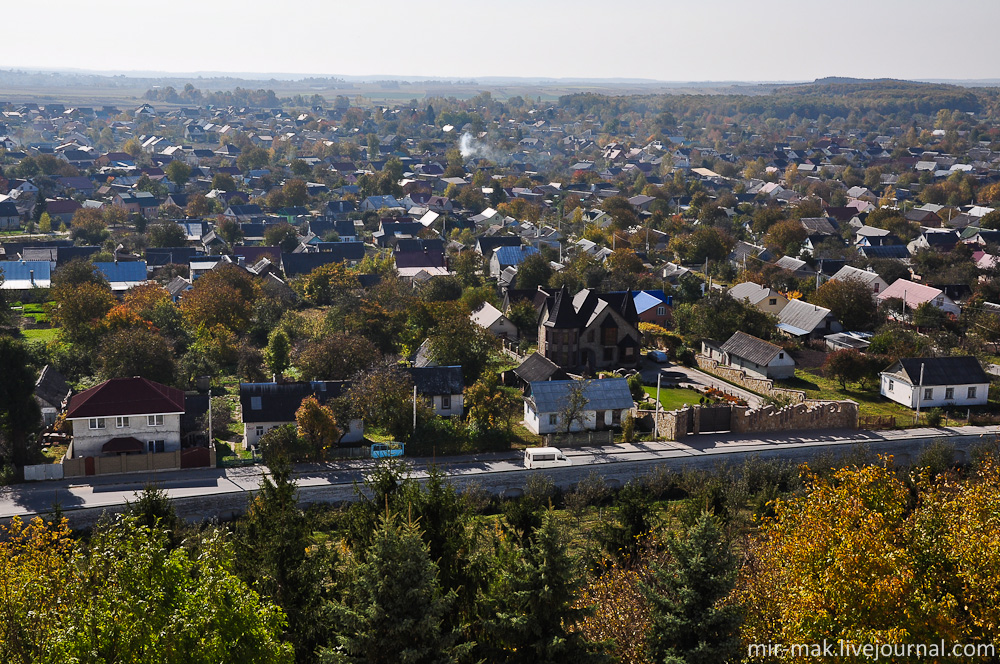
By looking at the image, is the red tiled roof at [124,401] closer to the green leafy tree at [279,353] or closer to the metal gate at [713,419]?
the green leafy tree at [279,353]

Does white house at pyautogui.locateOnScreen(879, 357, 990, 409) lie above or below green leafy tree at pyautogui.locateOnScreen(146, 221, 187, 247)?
below

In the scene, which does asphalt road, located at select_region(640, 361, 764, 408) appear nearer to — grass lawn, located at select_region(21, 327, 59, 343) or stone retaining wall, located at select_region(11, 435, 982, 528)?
stone retaining wall, located at select_region(11, 435, 982, 528)

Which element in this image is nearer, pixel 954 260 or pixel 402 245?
pixel 954 260

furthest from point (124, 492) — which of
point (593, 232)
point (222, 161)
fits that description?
point (222, 161)

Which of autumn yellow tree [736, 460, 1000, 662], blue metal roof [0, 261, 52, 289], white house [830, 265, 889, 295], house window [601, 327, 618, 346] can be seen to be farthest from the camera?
white house [830, 265, 889, 295]

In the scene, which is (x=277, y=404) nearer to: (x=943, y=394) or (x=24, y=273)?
(x=943, y=394)

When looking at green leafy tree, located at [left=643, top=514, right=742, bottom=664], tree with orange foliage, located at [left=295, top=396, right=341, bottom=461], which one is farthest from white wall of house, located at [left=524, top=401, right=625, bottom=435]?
green leafy tree, located at [left=643, top=514, right=742, bottom=664]

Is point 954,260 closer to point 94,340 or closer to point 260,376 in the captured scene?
point 260,376
